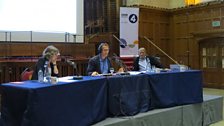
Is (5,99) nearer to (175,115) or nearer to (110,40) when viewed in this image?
(175,115)

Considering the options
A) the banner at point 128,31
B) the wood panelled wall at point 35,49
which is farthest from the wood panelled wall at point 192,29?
the wood panelled wall at point 35,49

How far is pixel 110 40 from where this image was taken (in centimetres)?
1096

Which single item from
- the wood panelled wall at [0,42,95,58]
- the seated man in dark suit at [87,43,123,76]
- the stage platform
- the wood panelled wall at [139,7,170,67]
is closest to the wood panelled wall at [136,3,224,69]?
the wood panelled wall at [139,7,170,67]

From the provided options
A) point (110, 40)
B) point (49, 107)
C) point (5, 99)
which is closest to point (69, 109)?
point (49, 107)

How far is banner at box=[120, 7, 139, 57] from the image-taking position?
10328mm

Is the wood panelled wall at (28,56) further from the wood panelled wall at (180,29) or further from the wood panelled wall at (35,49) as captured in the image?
the wood panelled wall at (180,29)

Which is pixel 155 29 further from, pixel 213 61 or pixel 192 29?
pixel 213 61

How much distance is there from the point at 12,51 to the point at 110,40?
4.10 metres

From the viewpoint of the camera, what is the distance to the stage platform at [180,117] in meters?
3.64

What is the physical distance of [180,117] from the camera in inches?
175

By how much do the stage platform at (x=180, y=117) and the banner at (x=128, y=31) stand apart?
5.34m

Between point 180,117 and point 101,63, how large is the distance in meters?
1.41

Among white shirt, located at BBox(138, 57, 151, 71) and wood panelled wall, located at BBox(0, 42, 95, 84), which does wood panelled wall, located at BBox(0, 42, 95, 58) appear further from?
white shirt, located at BBox(138, 57, 151, 71)

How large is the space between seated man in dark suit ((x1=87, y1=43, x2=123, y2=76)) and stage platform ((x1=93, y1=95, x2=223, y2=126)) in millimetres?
963
